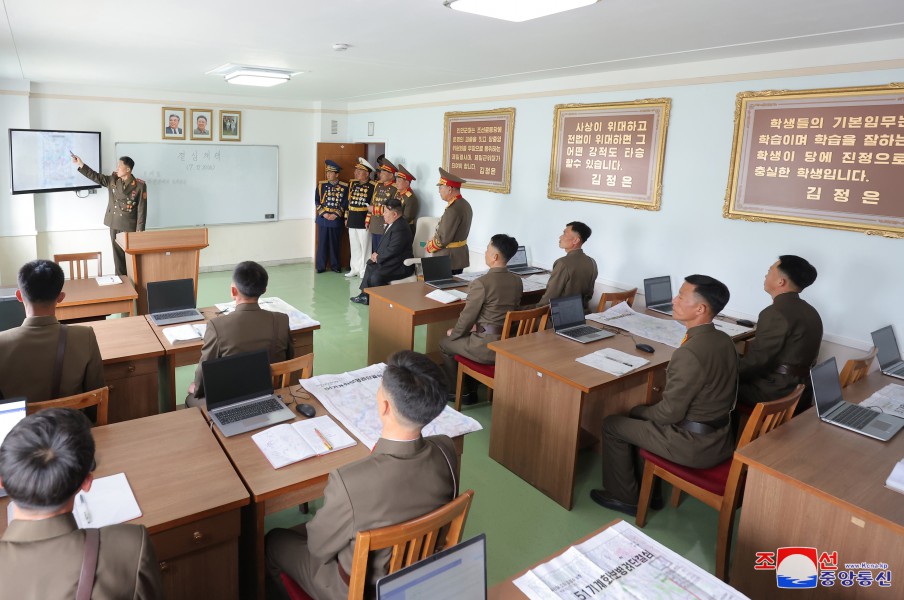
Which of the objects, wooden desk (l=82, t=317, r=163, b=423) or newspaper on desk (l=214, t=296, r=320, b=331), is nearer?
wooden desk (l=82, t=317, r=163, b=423)

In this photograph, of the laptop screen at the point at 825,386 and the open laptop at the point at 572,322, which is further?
the open laptop at the point at 572,322

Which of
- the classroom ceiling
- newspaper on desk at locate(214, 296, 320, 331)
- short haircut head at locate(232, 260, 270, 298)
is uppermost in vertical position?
the classroom ceiling

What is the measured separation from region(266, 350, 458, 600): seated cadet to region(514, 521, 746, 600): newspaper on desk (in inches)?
14.4

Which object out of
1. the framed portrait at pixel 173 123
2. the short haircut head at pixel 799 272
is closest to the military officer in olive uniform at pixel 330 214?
the framed portrait at pixel 173 123

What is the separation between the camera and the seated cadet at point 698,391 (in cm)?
280

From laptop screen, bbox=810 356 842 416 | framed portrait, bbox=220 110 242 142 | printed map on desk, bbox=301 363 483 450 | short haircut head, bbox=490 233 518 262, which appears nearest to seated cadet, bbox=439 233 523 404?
short haircut head, bbox=490 233 518 262

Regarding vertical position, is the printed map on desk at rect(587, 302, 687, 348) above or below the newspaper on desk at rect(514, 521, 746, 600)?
above

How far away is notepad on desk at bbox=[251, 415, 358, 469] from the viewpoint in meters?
2.17

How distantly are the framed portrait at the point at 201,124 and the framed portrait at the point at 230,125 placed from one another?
6.1 inches

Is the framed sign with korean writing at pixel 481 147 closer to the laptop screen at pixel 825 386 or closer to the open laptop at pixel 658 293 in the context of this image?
the open laptop at pixel 658 293

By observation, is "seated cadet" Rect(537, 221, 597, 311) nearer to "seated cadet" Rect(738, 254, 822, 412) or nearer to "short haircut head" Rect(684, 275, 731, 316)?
"seated cadet" Rect(738, 254, 822, 412)

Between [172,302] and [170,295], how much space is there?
5 centimetres

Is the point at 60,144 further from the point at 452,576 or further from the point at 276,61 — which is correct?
the point at 452,576

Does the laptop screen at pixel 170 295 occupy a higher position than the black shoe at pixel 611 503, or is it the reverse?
the laptop screen at pixel 170 295
